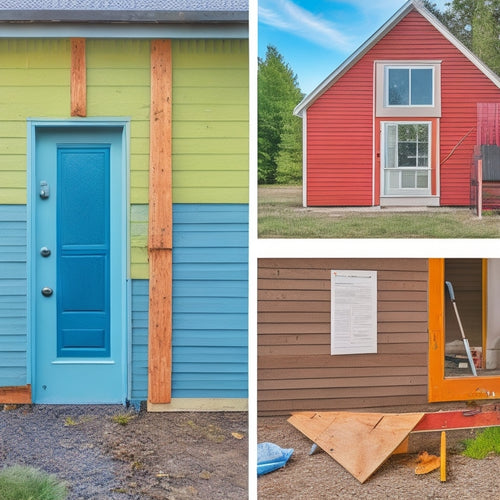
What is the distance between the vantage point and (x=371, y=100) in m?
4.16

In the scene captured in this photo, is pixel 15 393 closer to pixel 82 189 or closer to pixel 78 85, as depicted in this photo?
pixel 82 189

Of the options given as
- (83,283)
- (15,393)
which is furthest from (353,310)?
(15,393)

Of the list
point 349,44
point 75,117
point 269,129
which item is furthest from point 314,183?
point 75,117

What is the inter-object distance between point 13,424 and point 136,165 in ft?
5.20

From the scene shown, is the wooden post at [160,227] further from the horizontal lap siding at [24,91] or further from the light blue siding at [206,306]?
the horizontal lap siding at [24,91]

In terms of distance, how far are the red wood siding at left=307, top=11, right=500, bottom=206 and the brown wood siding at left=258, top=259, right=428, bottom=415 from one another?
1.03 meters

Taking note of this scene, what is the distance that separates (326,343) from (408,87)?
5.35ft

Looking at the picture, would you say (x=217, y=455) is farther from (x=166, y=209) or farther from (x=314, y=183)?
(x=314, y=183)

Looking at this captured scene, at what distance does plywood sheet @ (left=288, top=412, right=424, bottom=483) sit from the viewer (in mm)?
3412

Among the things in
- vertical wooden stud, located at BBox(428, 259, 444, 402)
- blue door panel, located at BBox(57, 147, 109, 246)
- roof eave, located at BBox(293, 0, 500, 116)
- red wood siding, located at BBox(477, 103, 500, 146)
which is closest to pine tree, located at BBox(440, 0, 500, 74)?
roof eave, located at BBox(293, 0, 500, 116)

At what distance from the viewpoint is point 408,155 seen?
4102 mm

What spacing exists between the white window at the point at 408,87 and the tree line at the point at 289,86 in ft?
1.54

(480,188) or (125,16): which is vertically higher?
(125,16)

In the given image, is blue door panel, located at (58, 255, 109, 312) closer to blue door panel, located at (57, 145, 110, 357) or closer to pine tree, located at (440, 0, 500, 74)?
blue door panel, located at (57, 145, 110, 357)
